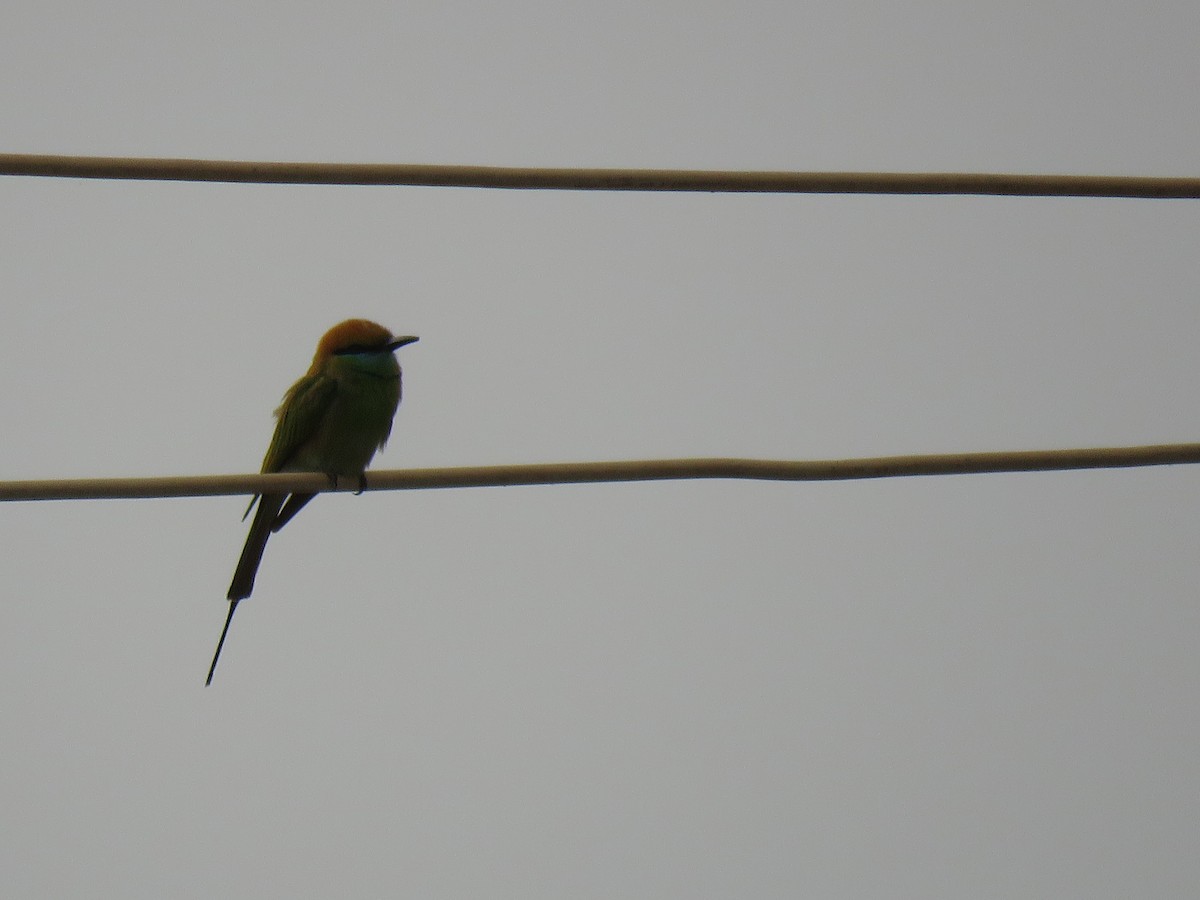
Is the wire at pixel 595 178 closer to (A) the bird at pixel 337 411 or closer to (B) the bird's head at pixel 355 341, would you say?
(A) the bird at pixel 337 411

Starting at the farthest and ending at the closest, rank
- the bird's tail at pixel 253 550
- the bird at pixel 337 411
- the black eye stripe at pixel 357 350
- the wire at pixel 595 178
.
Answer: the black eye stripe at pixel 357 350 < the bird at pixel 337 411 < the bird's tail at pixel 253 550 < the wire at pixel 595 178

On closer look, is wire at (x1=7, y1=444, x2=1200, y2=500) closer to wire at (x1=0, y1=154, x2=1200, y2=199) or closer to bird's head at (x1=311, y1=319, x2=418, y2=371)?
wire at (x1=0, y1=154, x2=1200, y2=199)

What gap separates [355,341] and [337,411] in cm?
24

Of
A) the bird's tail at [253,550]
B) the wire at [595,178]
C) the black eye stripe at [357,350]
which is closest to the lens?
the wire at [595,178]

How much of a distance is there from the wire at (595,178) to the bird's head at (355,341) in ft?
5.59

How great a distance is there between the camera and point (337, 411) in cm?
389

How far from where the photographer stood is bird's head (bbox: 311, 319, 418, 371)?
402 centimetres

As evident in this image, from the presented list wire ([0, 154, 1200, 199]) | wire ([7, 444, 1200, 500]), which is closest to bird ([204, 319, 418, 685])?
wire ([7, 444, 1200, 500])

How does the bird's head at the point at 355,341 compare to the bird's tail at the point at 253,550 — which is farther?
the bird's head at the point at 355,341

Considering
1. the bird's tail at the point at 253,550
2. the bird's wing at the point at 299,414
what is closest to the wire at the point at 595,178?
the bird's tail at the point at 253,550

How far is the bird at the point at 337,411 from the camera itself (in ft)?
12.6

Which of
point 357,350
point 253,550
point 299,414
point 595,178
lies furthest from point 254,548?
point 595,178

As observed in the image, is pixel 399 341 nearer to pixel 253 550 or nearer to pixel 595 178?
pixel 253 550

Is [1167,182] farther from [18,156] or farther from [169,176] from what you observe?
[18,156]
